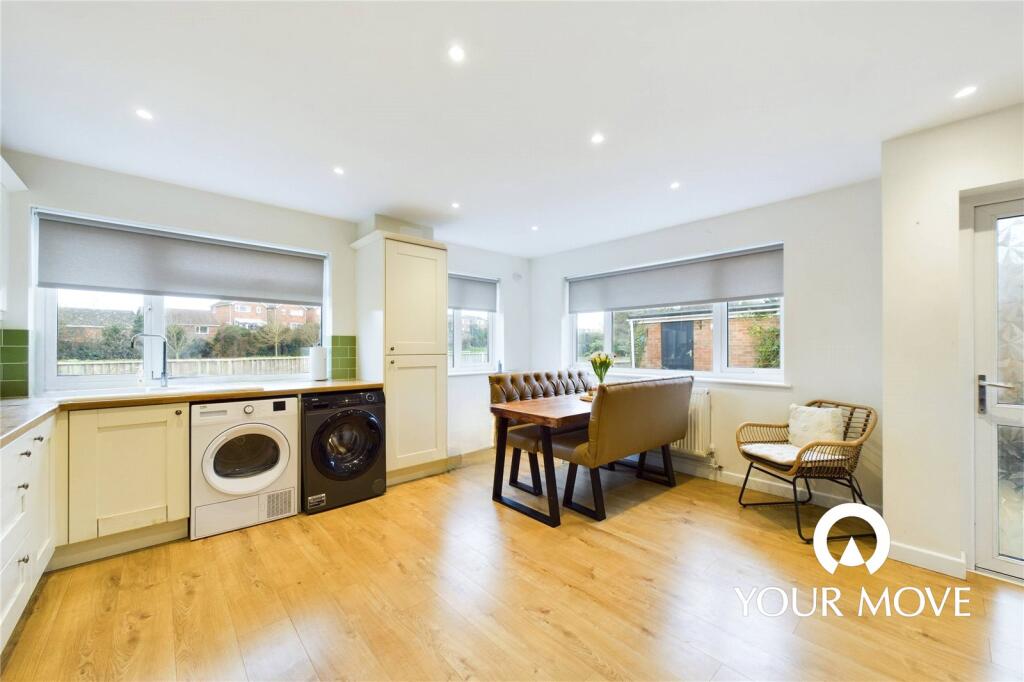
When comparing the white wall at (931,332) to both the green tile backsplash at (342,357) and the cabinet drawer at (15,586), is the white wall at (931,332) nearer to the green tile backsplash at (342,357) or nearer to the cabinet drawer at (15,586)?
the green tile backsplash at (342,357)

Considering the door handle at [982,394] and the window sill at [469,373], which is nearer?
the door handle at [982,394]

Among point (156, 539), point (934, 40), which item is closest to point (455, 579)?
point (156, 539)

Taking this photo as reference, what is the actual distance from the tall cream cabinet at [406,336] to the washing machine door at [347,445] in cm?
21

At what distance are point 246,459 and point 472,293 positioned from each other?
2753 mm

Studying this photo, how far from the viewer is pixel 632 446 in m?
2.88

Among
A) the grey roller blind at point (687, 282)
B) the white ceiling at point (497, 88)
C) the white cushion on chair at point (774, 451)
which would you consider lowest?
the white cushion on chair at point (774, 451)

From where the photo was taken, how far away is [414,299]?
3.51 m

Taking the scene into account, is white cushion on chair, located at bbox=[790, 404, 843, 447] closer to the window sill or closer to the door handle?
the door handle

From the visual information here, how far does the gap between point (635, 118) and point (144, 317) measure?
3.50 meters

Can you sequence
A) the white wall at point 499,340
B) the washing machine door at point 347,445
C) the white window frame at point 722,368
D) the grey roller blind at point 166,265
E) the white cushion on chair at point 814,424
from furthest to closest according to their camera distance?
the white wall at point 499,340 → the white window frame at point 722,368 → the washing machine door at point 347,445 → the white cushion on chair at point 814,424 → the grey roller blind at point 166,265

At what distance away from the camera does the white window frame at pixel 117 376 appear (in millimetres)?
2543

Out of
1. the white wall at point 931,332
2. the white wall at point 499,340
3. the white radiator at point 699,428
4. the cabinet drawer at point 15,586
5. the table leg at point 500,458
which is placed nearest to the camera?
the cabinet drawer at point 15,586

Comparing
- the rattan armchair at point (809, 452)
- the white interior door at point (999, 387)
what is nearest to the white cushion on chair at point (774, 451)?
the rattan armchair at point (809, 452)

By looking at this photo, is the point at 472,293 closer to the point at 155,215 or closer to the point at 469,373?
the point at 469,373
